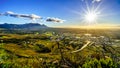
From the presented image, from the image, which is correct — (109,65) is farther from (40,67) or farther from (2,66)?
(2,66)

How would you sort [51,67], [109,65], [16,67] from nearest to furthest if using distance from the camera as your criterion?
[16,67]
[51,67]
[109,65]

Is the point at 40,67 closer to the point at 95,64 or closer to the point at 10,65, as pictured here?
the point at 10,65

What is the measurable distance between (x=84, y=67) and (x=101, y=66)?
32.0 feet

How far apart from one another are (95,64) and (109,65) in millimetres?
7572

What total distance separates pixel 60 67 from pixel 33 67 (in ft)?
48.9

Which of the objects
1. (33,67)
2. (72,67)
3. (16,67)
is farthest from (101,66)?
(16,67)

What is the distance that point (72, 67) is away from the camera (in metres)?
115

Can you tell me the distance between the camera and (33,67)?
108 metres

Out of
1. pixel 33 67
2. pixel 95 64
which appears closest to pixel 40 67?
pixel 33 67

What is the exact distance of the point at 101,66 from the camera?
110 meters

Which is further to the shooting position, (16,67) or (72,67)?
(72,67)

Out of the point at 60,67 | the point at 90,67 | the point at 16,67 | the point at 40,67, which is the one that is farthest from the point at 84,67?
the point at 16,67

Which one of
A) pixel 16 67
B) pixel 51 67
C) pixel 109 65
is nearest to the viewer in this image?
pixel 16 67

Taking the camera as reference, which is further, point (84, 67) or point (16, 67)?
point (84, 67)
